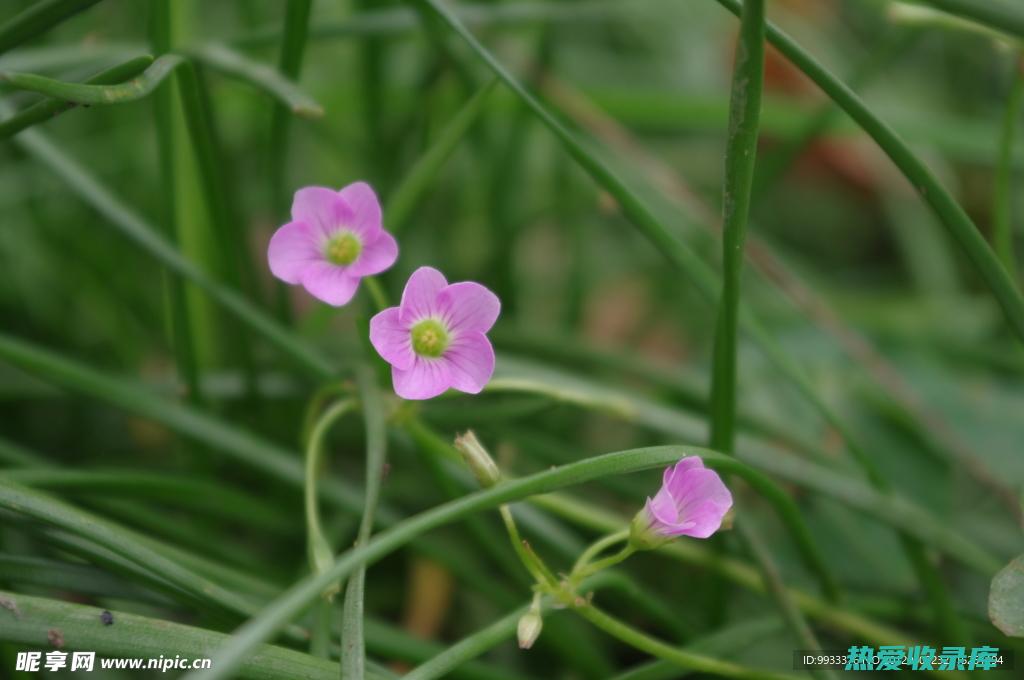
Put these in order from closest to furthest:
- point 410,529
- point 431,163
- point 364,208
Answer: point 410,529, point 364,208, point 431,163

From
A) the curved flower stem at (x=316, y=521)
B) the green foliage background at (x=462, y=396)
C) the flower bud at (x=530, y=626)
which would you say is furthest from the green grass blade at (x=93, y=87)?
the flower bud at (x=530, y=626)

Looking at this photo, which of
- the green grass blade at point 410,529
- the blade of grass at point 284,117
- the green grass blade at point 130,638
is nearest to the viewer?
the green grass blade at point 410,529

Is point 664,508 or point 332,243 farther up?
point 332,243

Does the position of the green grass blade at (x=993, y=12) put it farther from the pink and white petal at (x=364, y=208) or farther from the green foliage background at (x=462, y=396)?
the pink and white petal at (x=364, y=208)

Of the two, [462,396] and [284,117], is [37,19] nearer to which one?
[284,117]

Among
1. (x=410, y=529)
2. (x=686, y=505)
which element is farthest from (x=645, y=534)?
(x=410, y=529)

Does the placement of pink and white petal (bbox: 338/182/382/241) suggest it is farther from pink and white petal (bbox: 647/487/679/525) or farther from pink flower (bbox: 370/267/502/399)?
pink and white petal (bbox: 647/487/679/525)
